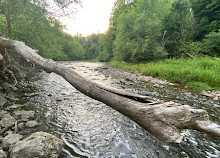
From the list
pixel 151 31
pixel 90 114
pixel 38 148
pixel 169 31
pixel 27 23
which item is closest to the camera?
pixel 38 148

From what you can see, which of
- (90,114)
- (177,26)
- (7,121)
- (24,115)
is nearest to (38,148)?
(7,121)

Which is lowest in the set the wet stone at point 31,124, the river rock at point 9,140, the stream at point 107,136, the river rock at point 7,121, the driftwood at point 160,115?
the stream at point 107,136

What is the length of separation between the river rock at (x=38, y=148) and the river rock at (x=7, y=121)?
1.05 m

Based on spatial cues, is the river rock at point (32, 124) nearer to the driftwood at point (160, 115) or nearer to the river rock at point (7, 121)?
the river rock at point (7, 121)

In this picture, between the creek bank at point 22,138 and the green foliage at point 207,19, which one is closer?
the creek bank at point 22,138

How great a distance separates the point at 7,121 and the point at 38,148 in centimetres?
165

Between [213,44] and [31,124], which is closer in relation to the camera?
[31,124]

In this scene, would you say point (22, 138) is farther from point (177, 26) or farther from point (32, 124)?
point (177, 26)

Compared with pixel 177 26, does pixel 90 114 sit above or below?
below

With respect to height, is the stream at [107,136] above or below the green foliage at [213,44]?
below

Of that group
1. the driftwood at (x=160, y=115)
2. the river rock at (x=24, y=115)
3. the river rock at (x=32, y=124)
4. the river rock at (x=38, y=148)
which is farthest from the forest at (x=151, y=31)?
the river rock at (x=38, y=148)

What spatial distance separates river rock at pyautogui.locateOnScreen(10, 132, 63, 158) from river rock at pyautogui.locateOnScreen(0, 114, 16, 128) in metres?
1.05

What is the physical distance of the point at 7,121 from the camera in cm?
287

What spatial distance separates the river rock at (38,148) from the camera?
1831mm
